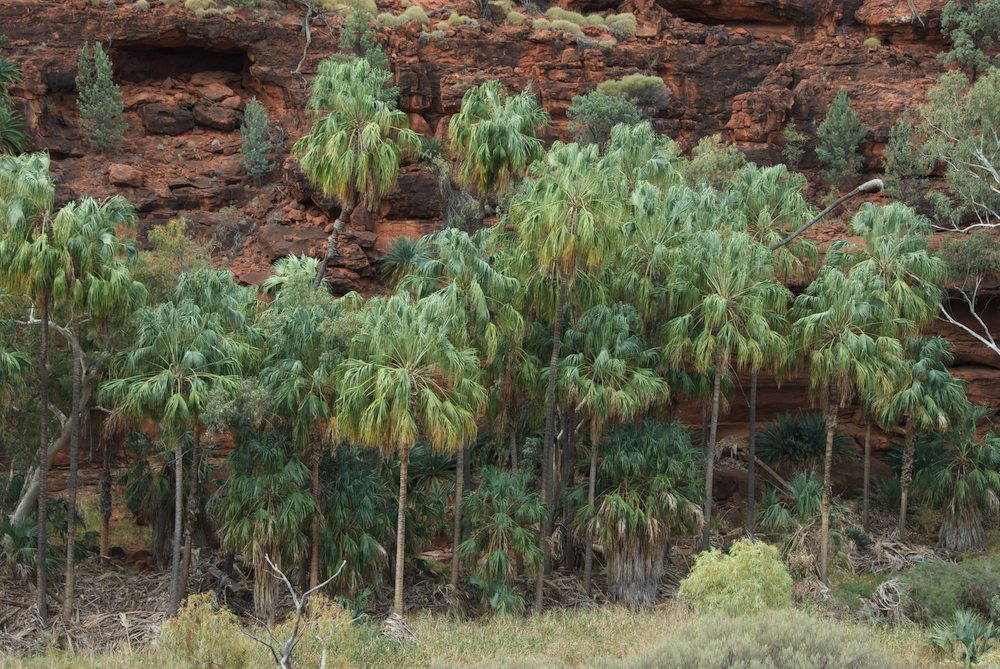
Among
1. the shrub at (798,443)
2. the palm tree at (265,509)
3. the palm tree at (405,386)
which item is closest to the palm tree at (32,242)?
the palm tree at (265,509)

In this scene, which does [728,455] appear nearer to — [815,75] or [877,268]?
[877,268]

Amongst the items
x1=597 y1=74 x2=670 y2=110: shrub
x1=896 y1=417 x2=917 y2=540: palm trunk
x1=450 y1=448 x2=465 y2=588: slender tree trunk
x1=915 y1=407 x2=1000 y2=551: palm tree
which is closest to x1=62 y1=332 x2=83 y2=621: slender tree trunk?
x1=450 y1=448 x2=465 y2=588: slender tree trunk

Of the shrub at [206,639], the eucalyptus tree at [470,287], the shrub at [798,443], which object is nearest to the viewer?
the shrub at [206,639]

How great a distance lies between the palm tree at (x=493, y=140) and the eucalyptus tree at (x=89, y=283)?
27.9 ft

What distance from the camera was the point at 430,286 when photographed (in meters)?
25.6

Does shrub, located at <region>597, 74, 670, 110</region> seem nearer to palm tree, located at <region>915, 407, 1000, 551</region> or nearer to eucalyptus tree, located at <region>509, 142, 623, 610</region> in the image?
eucalyptus tree, located at <region>509, 142, 623, 610</region>

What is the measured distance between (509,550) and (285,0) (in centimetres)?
2850

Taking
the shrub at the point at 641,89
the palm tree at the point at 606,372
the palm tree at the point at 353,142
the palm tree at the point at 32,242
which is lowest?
the palm tree at the point at 606,372

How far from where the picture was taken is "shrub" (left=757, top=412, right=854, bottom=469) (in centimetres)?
3384

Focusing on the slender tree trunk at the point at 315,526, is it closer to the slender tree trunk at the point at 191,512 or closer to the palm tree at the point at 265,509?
the palm tree at the point at 265,509

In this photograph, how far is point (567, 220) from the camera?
23953 millimetres

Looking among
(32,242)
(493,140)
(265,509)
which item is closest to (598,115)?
(493,140)

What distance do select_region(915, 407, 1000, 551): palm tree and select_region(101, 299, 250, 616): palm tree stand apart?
21.0 m

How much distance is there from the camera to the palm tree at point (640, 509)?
2600 centimetres
